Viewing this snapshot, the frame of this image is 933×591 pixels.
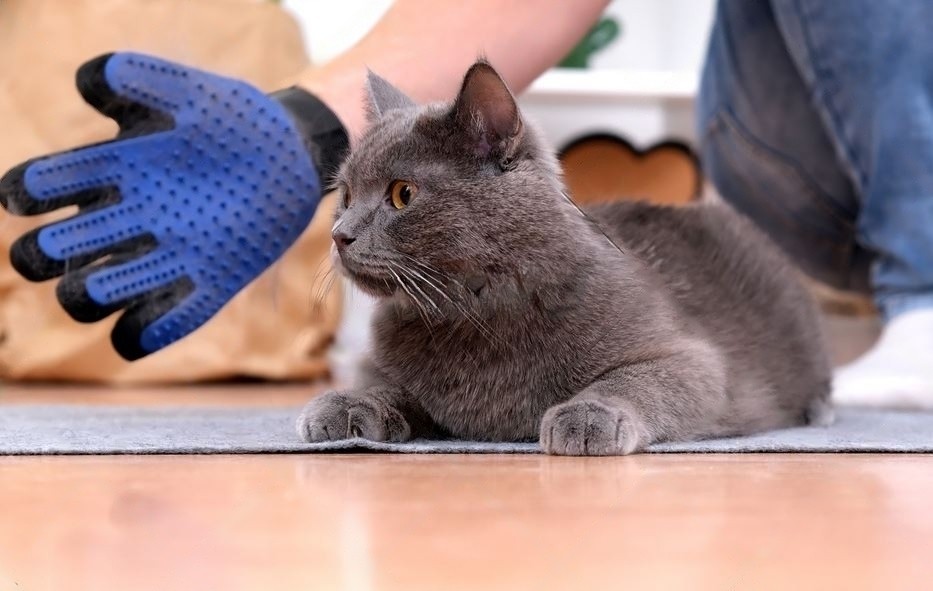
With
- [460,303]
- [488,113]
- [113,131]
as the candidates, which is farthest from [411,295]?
[113,131]

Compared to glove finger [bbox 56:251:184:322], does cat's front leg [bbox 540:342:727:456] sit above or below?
below

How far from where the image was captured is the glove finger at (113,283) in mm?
1301

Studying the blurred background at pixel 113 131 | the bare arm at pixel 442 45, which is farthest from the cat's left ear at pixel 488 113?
the blurred background at pixel 113 131

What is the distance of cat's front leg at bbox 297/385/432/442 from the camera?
1151 mm

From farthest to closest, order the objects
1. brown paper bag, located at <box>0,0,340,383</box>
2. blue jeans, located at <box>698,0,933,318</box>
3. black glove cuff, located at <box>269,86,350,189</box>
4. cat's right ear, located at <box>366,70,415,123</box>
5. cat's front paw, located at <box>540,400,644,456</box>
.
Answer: brown paper bag, located at <box>0,0,340,383</box>
blue jeans, located at <box>698,0,933,318</box>
black glove cuff, located at <box>269,86,350,189</box>
cat's right ear, located at <box>366,70,415,123</box>
cat's front paw, located at <box>540,400,644,456</box>

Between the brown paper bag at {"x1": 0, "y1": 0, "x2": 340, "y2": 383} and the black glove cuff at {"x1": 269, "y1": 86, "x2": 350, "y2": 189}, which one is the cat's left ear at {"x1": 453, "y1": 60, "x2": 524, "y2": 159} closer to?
the black glove cuff at {"x1": 269, "y1": 86, "x2": 350, "y2": 189}

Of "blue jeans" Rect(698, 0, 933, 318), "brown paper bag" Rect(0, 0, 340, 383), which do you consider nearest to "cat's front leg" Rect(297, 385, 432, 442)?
"blue jeans" Rect(698, 0, 933, 318)

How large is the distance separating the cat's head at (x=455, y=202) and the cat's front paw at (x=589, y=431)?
0.17 metres

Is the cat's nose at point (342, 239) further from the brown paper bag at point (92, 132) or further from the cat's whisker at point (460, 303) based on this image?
the brown paper bag at point (92, 132)

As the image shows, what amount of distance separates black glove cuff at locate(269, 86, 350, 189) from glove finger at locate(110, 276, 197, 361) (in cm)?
24

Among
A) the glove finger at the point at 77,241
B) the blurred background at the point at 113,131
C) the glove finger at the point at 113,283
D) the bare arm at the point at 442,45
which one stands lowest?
the blurred background at the point at 113,131

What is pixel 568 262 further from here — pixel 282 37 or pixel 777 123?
pixel 282 37

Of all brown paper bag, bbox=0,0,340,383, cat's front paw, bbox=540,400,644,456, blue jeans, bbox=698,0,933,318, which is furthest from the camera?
brown paper bag, bbox=0,0,340,383

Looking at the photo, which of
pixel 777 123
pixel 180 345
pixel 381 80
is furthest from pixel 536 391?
pixel 180 345
